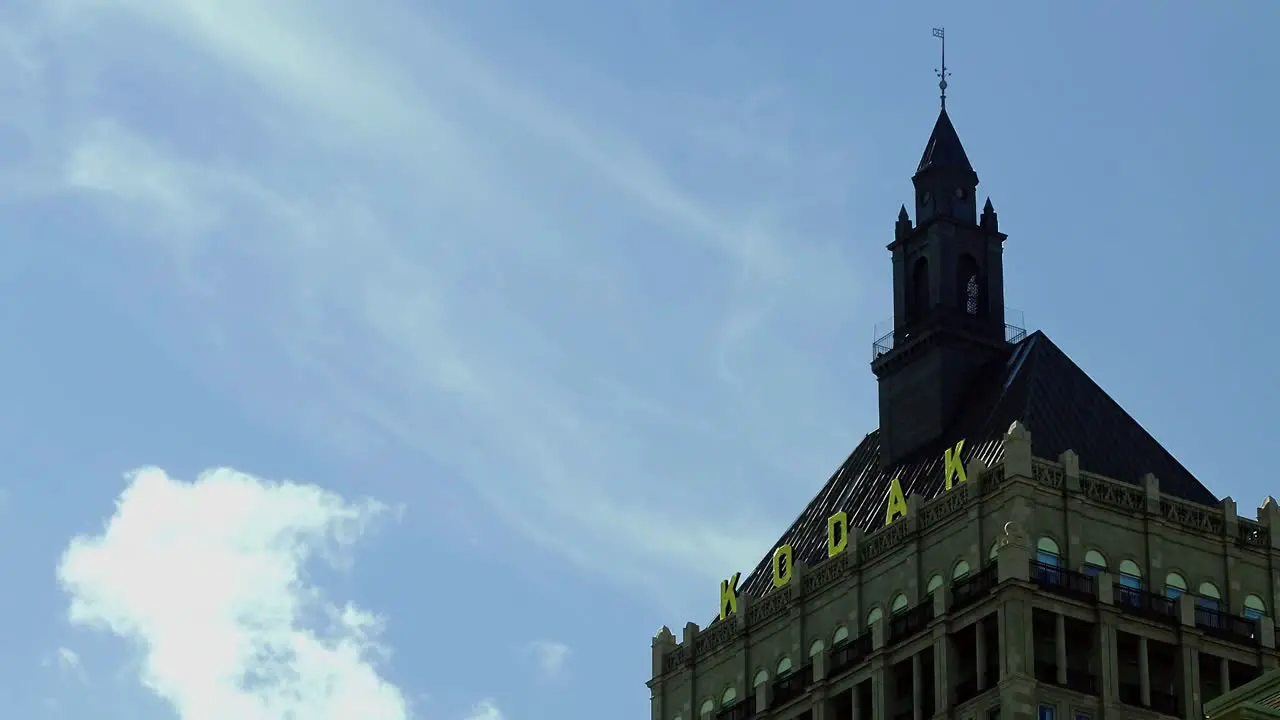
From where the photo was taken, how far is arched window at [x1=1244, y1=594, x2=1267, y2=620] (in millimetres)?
132750

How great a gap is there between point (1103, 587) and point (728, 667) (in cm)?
2325

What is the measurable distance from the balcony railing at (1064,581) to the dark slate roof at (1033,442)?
7165 mm

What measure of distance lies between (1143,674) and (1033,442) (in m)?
13.4

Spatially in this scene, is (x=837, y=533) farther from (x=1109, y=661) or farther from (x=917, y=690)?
(x=1109, y=661)

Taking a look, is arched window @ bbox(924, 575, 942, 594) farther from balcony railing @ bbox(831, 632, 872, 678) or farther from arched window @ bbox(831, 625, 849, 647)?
arched window @ bbox(831, 625, 849, 647)

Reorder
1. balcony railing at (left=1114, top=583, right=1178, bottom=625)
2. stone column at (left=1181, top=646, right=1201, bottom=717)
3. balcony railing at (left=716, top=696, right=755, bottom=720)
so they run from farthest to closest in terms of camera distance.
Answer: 1. balcony railing at (left=716, top=696, right=755, bottom=720)
2. balcony railing at (left=1114, top=583, right=1178, bottom=625)
3. stone column at (left=1181, top=646, right=1201, bottom=717)

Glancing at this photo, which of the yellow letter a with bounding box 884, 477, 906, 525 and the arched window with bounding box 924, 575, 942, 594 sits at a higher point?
the yellow letter a with bounding box 884, 477, 906, 525

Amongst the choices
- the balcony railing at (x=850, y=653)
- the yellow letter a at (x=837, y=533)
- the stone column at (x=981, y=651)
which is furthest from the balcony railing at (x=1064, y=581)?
the yellow letter a at (x=837, y=533)

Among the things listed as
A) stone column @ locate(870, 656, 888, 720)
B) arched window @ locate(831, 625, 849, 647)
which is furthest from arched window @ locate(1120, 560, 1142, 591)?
arched window @ locate(831, 625, 849, 647)

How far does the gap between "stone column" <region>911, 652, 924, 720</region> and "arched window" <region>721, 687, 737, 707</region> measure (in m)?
14.8

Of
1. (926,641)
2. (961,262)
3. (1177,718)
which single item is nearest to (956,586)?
(926,641)

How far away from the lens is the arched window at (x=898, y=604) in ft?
436

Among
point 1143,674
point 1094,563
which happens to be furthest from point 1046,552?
point 1143,674

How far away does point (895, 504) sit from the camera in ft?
450
